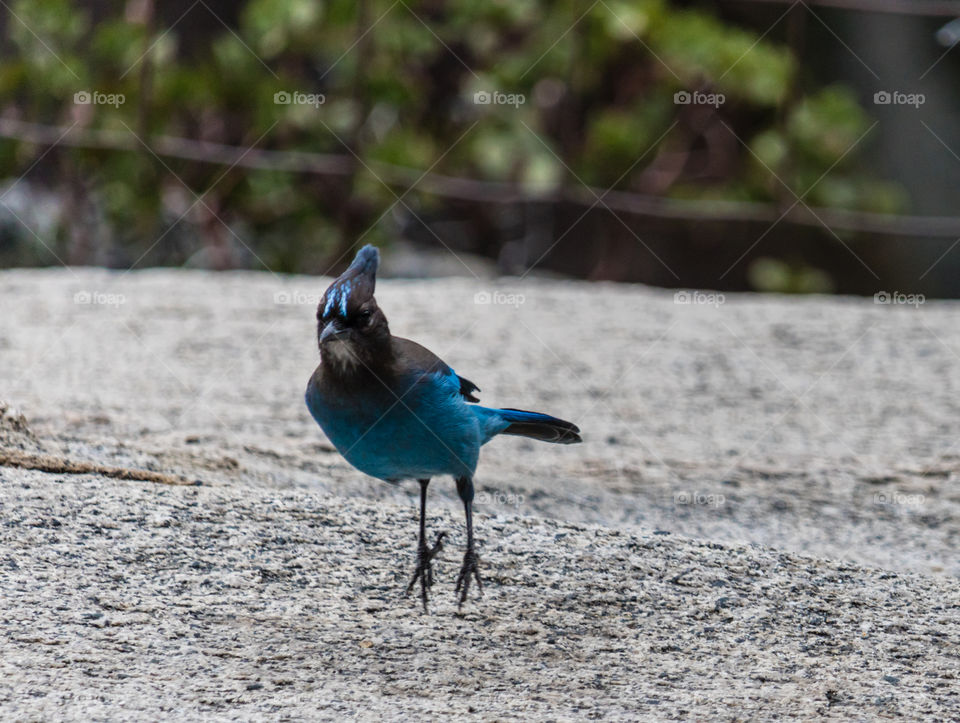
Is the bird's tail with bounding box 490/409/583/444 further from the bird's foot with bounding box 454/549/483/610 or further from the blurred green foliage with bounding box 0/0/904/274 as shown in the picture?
the blurred green foliage with bounding box 0/0/904/274

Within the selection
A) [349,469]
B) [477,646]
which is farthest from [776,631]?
[349,469]

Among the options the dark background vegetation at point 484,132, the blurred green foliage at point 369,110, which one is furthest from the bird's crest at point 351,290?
the blurred green foliage at point 369,110

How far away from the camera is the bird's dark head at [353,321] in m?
2.35

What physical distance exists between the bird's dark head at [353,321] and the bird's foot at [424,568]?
489 millimetres

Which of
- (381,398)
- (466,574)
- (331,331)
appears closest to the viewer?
(331,331)

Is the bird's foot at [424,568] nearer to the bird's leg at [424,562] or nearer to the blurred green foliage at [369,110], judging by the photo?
the bird's leg at [424,562]

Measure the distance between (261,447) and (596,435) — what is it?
127 cm

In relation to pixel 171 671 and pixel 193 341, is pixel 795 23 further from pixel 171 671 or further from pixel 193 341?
pixel 171 671

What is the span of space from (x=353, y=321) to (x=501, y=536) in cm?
89

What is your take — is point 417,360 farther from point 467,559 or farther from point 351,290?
point 467,559

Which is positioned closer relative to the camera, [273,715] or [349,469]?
[273,715]

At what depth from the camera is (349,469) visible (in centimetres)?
373

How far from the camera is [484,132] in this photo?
7.98m

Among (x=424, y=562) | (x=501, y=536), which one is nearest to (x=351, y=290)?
(x=424, y=562)
